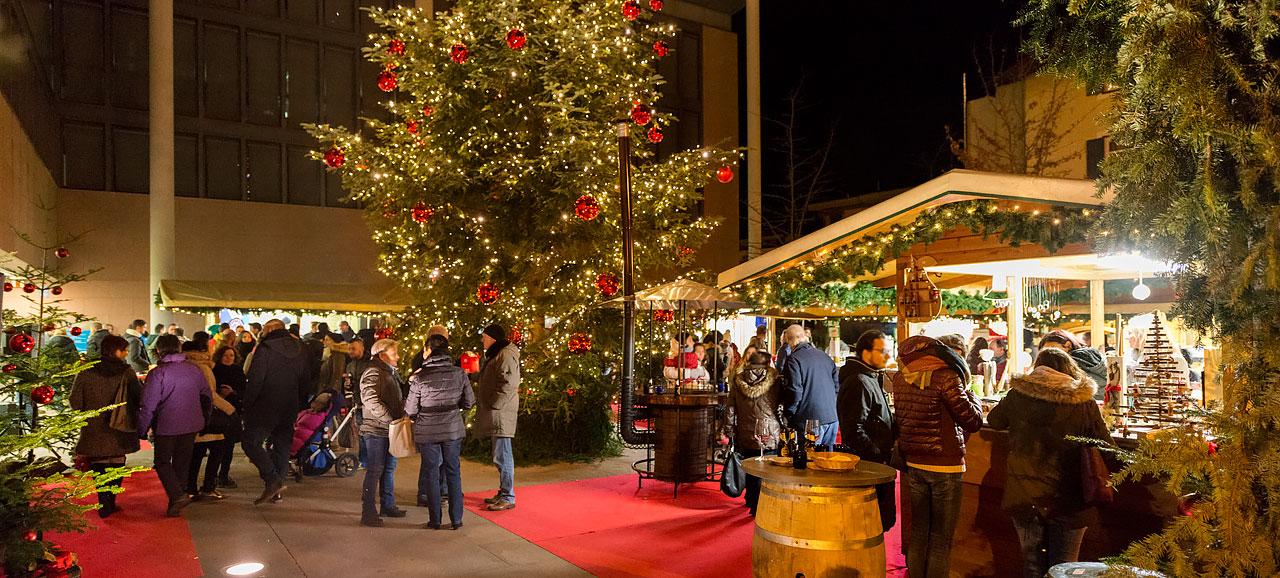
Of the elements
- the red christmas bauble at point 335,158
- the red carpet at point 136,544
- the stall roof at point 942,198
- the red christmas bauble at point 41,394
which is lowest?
the red carpet at point 136,544

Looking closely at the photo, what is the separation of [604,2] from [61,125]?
15.1 metres

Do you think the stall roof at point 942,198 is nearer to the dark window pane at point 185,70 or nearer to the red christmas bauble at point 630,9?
the red christmas bauble at point 630,9

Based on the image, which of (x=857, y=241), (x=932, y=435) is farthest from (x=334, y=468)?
(x=932, y=435)

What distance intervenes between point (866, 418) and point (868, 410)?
62mm

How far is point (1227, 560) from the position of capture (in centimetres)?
236

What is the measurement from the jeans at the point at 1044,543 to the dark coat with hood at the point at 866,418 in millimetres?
1130

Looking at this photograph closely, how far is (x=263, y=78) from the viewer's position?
870 inches

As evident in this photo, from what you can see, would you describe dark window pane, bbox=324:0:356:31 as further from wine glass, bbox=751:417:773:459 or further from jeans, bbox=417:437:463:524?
wine glass, bbox=751:417:773:459

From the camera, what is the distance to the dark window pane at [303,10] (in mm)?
22344

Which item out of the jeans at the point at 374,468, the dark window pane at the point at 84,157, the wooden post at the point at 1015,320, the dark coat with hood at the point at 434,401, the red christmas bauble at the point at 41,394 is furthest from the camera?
the dark window pane at the point at 84,157

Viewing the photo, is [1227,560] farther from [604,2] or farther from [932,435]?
[604,2]

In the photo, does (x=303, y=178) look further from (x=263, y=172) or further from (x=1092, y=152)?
(x=1092, y=152)

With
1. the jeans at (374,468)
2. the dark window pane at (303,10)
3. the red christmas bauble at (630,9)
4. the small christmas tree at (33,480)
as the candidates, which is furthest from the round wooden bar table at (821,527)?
the dark window pane at (303,10)

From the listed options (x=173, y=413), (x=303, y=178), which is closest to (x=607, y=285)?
(x=173, y=413)
